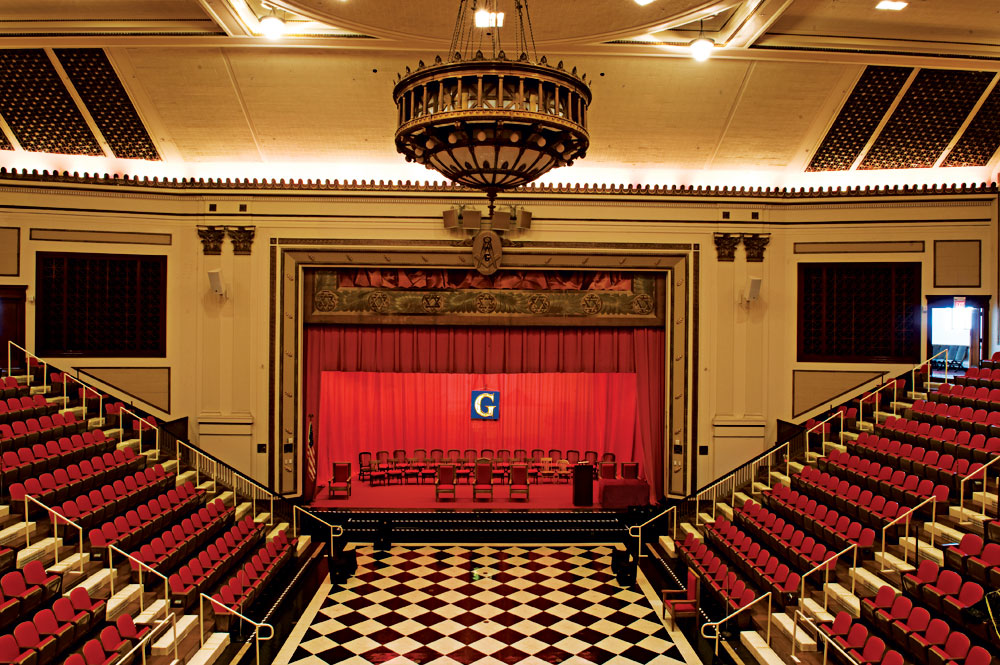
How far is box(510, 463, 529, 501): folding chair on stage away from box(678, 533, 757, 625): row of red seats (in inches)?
139

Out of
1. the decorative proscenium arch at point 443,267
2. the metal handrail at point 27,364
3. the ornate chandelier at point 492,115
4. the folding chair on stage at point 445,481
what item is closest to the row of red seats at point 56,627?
the ornate chandelier at point 492,115

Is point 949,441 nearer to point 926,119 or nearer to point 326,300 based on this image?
point 926,119

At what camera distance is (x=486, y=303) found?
44.3ft

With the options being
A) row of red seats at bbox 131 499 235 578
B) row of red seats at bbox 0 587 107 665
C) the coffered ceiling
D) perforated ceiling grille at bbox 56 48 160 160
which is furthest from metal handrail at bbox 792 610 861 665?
perforated ceiling grille at bbox 56 48 160 160

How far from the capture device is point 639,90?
11.4 meters

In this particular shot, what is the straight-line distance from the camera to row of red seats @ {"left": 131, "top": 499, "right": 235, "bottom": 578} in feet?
27.9

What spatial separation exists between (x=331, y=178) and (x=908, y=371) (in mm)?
10592

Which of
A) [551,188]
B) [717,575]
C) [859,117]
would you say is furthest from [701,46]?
[717,575]

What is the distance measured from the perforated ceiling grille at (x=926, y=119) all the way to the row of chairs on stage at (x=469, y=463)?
7.24 metres

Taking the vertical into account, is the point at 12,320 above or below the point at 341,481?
above

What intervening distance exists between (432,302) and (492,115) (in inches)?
351

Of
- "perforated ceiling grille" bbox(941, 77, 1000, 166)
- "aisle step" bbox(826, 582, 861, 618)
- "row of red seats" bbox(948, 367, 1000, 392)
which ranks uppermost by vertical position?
"perforated ceiling grille" bbox(941, 77, 1000, 166)

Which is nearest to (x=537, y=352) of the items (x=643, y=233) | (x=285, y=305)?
(x=643, y=233)

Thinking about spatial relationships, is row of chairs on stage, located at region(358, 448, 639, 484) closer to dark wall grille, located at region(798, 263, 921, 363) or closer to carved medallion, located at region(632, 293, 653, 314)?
carved medallion, located at region(632, 293, 653, 314)
